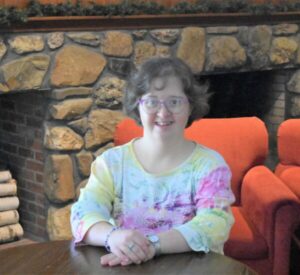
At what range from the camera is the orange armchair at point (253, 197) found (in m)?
2.76

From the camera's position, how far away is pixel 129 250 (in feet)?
5.63

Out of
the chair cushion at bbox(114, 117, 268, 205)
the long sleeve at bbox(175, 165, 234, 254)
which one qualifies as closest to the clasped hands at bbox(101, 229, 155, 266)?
the long sleeve at bbox(175, 165, 234, 254)

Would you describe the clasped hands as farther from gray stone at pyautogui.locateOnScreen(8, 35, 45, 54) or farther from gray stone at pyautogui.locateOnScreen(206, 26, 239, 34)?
gray stone at pyautogui.locateOnScreen(206, 26, 239, 34)

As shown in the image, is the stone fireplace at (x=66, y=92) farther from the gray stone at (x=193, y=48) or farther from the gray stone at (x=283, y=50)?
the gray stone at (x=283, y=50)

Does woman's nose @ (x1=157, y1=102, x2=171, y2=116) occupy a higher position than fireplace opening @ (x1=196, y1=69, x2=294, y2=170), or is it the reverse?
woman's nose @ (x1=157, y1=102, x2=171, y2=116)

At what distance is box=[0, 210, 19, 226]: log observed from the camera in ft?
11.5

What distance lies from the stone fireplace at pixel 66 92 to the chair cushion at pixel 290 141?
0.75 meters

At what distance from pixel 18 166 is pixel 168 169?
1.92m

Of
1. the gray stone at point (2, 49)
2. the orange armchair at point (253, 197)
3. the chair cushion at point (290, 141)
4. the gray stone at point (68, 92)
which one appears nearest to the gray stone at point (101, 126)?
the gray stone at point (68, 92)

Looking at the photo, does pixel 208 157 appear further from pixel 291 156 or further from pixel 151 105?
pixel 291 156

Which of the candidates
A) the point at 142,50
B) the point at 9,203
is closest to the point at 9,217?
the point at 9,203

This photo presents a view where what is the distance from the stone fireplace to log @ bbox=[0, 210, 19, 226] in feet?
0.41

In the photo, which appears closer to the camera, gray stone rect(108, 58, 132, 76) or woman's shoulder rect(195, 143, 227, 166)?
woman's shoulder rect(195, 143, 227, 166)

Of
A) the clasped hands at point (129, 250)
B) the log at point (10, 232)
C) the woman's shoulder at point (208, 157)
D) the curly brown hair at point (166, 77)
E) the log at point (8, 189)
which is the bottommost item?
the log at point (10, 232)
